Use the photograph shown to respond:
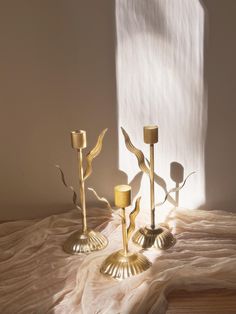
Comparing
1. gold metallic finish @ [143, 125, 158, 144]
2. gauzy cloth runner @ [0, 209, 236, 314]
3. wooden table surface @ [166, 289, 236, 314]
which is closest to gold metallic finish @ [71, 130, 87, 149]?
gold metallic finish @ [143, 125, 158, 144]

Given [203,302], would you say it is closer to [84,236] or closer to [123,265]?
[123,265]

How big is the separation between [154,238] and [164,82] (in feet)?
1.15

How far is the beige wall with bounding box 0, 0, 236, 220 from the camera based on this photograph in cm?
91

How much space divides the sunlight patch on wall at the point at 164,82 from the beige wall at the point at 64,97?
0.02 m

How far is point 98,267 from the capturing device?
32.1 inches

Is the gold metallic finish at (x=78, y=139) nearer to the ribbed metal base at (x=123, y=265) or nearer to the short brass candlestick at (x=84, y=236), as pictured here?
the short brass candlestick at (x=84, y=236)

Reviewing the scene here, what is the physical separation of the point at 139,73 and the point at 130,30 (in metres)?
0.10

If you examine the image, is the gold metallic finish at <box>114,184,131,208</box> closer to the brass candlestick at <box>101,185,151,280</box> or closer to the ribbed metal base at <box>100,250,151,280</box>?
the brass candlestick at <box>101,185,151,280</box>

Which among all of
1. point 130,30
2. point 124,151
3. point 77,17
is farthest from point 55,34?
point 124,151

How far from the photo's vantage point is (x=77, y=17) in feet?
2.98

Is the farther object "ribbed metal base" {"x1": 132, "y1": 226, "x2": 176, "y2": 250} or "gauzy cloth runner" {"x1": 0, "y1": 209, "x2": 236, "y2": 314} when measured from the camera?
"ribbed metal base" {"x1": 132, "y1": 226, "x2": 176, "y2": 250}

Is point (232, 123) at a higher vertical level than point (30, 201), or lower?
higher

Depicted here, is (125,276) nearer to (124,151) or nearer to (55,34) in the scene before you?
(124,151)

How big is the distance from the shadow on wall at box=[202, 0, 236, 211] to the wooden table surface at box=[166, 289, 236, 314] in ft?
1.05
